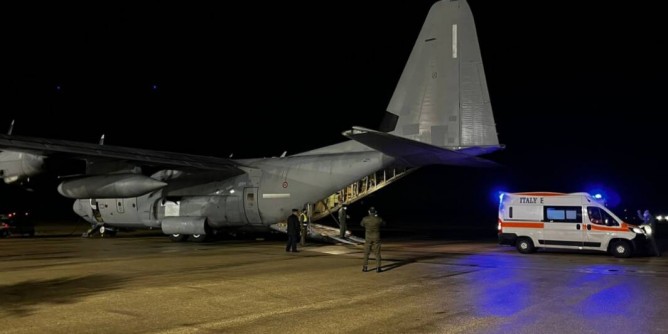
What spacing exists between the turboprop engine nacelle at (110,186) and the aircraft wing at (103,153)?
0.99 meters

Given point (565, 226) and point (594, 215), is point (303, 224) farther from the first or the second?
point (594, 215)

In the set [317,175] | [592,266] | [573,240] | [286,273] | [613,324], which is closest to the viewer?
[613,324]

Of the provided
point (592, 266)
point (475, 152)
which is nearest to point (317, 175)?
point (475, 152)

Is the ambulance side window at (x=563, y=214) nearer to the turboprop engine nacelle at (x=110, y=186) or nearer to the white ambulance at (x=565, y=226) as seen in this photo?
the white ambulance at (x=565, y=226)

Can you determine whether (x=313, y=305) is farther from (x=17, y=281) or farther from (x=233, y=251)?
(x=233, y=251)

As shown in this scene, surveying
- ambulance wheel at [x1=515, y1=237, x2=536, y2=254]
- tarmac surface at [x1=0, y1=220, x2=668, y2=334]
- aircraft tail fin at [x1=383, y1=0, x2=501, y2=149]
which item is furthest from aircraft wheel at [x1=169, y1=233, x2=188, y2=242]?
ambulance wheel at [x1=515, y1=237, x2=536, y2=254]

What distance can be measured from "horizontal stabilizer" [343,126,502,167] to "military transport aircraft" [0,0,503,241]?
0.10 feet

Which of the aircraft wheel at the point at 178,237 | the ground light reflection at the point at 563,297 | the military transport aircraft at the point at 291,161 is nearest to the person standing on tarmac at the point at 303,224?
the military transport aircraft at the point at 291,161

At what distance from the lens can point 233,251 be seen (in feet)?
64.4

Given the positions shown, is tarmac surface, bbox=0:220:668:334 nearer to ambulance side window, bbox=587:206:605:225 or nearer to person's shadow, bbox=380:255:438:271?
person's shadow, bbox=380:255:438:271

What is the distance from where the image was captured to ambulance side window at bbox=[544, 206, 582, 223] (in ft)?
61.4

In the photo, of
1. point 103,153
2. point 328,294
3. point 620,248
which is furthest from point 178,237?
point 620,248

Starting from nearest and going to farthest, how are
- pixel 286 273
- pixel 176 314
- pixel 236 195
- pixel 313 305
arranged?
pixel 176 314 → pixel 313 305 → pixel 286 273 → pixel 236 195

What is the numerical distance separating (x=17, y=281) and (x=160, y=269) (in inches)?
124
